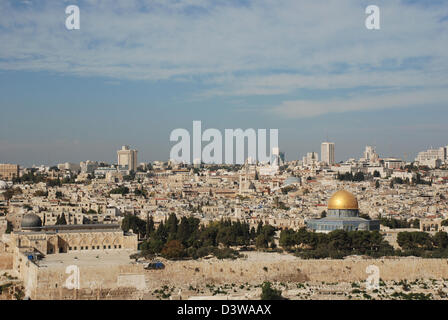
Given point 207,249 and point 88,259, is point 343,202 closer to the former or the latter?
point 207,249

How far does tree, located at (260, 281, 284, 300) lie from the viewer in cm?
1922

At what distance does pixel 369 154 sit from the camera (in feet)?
399

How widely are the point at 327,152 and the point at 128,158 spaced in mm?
31328

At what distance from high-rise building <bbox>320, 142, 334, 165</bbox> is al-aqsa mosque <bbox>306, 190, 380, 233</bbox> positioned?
77.2 m

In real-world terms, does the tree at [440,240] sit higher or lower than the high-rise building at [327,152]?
lower

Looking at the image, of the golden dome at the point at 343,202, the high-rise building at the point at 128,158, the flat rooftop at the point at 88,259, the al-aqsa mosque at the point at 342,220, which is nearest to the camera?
the flat rooftop at the point at 88,259

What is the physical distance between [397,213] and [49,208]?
20.9 m

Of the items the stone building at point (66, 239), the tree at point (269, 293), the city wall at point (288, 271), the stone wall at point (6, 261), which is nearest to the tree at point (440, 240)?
the city wall at point (288, 271)

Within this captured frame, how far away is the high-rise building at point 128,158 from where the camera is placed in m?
103

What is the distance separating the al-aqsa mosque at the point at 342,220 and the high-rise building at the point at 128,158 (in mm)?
72404

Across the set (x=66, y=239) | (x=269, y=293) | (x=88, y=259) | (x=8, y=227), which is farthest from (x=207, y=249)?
(x=8, y=227)

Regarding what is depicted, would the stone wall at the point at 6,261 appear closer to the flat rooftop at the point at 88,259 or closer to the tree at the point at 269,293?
the flat rooftop at the point at 88,259
